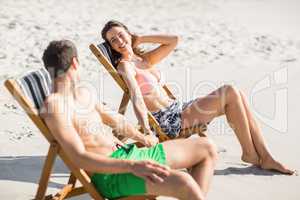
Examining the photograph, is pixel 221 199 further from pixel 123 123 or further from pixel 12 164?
pixel 12 164

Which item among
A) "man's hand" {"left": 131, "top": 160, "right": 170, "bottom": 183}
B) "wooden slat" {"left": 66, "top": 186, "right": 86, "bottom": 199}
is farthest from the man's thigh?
"wooden slat" {"left": 66, "top": 186, "right": 86, "bottom": 199}

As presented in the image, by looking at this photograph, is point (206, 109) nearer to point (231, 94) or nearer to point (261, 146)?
point (231, 94)

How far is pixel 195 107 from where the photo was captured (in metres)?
5.43

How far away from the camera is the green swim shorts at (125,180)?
386 centimetres

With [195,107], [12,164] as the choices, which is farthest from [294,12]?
[12,164]

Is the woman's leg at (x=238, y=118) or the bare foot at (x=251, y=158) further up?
the woman's leg at (x=238, y=118)

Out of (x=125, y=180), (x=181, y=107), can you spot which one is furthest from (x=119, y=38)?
(x=125, y=180)

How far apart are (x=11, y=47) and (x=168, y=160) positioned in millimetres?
5053

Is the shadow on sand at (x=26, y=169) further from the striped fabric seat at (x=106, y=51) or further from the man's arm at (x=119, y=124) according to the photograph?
the striped fabric seat at (x=106, y=51)

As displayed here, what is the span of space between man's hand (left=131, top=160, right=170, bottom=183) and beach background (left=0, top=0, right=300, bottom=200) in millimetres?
1273

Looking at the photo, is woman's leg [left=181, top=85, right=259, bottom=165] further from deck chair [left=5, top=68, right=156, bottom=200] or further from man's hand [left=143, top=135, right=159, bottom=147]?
deck chair [left=5, top=68, right=156, bottom=200]

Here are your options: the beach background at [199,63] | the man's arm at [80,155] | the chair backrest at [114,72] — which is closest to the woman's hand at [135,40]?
the chair backrest at [114,72]

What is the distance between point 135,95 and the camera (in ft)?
17.0

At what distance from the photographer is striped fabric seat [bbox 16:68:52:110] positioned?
4211 millimetres
